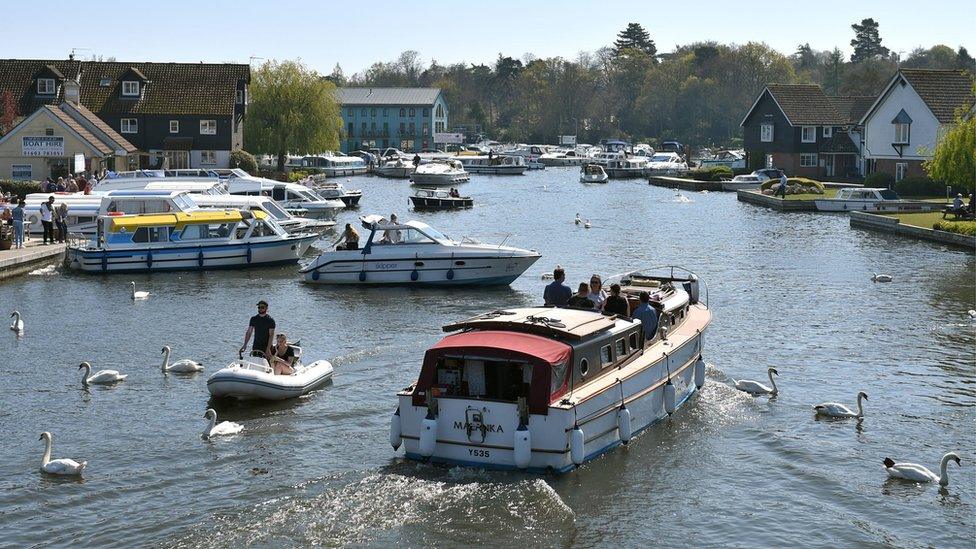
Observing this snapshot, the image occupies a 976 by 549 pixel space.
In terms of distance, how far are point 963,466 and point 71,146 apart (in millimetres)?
65911

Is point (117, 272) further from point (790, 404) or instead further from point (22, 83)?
point (22, 83)

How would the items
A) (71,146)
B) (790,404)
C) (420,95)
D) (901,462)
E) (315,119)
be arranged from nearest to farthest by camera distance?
(901,462) → (790,404) → (71,146) → (315,119) → (420,95)

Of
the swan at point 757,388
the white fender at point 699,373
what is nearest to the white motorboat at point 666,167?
the swan at point 757,388

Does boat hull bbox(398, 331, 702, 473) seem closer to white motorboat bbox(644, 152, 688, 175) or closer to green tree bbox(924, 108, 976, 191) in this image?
green tree bbox(924, 108, 976, 191)

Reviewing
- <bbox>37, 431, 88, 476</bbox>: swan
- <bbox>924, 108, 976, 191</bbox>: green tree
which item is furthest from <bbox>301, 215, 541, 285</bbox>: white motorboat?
<bbox>924, 108, 976, 191</bbox>: green tree

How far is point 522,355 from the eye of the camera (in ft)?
63.3

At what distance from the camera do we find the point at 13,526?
1764 cm

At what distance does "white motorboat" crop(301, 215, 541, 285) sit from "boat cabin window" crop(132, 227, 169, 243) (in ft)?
24.2

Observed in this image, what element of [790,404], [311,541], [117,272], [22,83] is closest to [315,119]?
[22,83]

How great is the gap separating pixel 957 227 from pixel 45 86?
64.8 metres

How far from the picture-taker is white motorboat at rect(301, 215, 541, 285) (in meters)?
40.6

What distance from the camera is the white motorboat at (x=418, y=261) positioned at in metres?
40.6

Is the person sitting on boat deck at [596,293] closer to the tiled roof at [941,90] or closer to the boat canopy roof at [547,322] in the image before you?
the boat canopy roof at [547,322]

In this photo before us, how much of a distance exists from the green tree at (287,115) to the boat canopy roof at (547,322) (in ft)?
252
